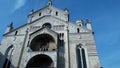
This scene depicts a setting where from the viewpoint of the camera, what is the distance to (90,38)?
21391mm

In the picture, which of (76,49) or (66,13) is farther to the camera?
(66,13)

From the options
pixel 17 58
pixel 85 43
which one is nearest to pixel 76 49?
pixel 85 43

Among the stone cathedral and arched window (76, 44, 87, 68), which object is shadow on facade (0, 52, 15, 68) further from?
arched window (76, 44, 87, 68)

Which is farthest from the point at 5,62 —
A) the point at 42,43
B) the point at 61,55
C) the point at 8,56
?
the point at 61,55

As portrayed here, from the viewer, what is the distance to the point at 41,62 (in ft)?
65.0

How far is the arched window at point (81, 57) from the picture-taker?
19.0 m

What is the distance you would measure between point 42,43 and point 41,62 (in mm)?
3169

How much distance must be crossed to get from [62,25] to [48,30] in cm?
285

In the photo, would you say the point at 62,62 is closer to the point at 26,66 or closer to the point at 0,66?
the point at 26,66

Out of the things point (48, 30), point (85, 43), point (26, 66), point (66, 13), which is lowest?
point (26, 66)

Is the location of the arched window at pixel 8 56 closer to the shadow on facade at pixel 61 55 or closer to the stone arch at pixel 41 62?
the stone arch at pixel 41 62

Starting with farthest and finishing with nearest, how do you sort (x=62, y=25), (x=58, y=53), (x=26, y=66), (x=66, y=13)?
(x=66, y=13)
(x=62, y=25)
(x=58, y=53)
(x=26, y=66)

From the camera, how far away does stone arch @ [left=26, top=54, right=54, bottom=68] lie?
1907 cm

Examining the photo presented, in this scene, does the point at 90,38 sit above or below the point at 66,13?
below
